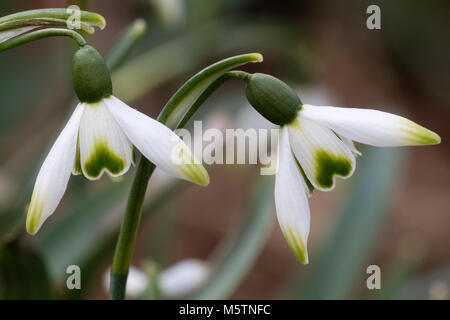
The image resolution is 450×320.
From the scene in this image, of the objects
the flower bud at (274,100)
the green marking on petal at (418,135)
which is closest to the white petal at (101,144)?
the flower bud at (274,100)

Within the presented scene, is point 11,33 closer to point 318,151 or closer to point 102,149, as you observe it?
point 102,149

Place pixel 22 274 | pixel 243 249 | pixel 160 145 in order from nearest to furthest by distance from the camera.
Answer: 1. pixel 160 145
2. pixel 22 274
3. pixel 243 249

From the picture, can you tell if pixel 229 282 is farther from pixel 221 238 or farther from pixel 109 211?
pixel 221 238

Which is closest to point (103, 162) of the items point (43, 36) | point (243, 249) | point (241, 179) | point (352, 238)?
point (43, 36)

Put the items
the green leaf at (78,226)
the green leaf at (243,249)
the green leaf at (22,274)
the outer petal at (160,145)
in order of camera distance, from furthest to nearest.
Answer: the green leaf at (78,226) → the green leaf at (243,249) → the green leaf at (22,274) → the outer petal at (160,145)

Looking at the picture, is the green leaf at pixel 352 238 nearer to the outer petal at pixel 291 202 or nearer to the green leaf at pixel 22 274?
the green leaf at pixel 22 274

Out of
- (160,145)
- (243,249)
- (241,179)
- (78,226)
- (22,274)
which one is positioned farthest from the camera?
(241,179)
